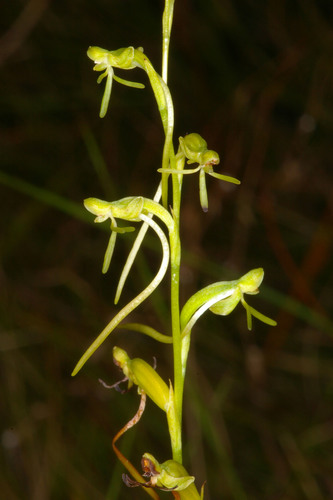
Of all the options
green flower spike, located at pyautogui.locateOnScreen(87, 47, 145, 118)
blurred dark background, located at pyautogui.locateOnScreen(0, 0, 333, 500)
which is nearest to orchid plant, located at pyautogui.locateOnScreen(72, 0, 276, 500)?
green flower spike, located at pyautogui.locateOnScreen(87, 47, 145, 118)

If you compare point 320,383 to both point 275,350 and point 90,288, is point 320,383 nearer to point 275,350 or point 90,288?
point 275,350

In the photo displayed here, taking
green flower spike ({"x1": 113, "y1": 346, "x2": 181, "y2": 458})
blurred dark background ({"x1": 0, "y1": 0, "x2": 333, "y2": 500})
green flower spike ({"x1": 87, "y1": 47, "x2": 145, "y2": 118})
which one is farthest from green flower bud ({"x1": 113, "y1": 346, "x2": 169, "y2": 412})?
blurred dark background ({"x1": 0, "y1": 0, "x2": 333, "y2": 500})

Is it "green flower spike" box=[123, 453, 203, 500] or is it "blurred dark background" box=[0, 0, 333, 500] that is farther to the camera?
"blurred dark background" box=[0, 0, 333, 500]

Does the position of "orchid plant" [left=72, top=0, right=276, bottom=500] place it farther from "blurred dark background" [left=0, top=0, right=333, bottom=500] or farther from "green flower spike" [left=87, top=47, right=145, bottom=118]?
"blurred dark background" [left=0, top=0, right=333, bottom=500]

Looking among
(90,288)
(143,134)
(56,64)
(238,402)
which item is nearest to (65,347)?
(90,288)

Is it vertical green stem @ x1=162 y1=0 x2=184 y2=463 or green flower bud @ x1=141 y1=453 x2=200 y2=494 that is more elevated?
vertical green stem @ x1=162 y1=0 x2=184 y2=463

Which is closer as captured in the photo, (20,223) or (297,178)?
(20,223)

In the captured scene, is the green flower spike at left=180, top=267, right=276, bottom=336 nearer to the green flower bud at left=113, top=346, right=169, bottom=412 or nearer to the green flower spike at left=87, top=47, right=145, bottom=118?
the green flower bud at left=113, top=346, right=169, bottom=412

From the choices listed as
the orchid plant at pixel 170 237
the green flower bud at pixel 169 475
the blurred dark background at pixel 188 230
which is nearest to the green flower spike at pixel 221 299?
the orchid plant at pixel 170 237
